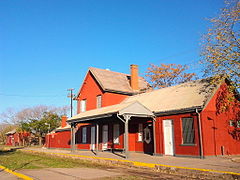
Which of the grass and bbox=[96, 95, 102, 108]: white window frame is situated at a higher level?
bbox=[96, 95, 102, 108]: white window frame

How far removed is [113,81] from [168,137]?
11.8 metres

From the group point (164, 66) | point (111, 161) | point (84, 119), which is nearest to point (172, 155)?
point (111, 161)

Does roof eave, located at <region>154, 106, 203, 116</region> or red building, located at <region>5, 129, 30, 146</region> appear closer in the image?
roof eave, located at <region>154, 106, 203, 116</region>

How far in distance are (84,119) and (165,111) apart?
7286 millimetres

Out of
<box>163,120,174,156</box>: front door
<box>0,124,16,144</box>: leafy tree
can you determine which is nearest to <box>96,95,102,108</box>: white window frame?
<box>163,120,174,156</box>: front door

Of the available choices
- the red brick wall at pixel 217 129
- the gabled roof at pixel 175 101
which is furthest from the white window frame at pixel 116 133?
the red brick wall at pixel 217 129

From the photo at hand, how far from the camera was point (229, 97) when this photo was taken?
17094 mm

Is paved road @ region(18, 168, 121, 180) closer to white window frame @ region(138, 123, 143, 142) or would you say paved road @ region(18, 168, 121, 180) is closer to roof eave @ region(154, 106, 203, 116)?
roof eave @ region(154, 106, 203, 116)

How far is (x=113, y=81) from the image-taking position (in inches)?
1106

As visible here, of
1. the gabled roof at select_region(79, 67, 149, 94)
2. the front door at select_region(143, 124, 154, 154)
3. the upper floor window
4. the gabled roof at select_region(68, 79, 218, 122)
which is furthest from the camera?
the upper floor window

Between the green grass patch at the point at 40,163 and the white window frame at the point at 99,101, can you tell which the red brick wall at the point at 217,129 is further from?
the white window frame at the point at 99,101

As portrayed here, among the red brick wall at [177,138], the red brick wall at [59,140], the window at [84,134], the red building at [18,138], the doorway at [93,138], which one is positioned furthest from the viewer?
the red building at [18,138]

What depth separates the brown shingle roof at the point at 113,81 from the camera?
2673cm

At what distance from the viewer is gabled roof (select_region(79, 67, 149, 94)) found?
26656mm
